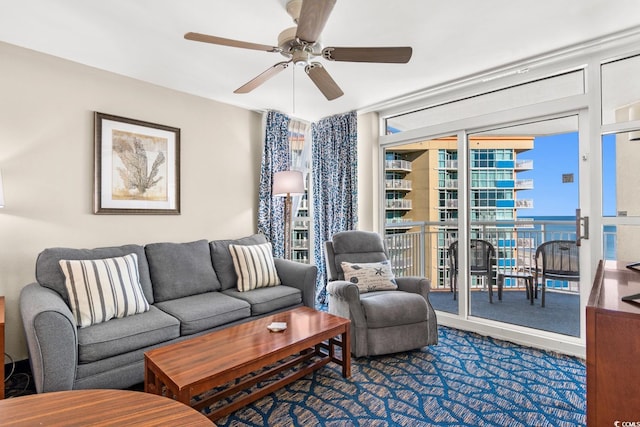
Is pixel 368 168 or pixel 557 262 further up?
pixel 368 168

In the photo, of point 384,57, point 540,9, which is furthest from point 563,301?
point 384,57

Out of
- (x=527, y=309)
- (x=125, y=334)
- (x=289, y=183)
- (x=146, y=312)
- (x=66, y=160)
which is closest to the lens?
(x=125, y=334)

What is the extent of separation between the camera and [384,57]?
6.20ft

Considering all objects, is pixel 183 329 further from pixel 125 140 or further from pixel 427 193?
pixel 427 193

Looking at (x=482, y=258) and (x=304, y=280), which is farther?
(x=482, y=258)

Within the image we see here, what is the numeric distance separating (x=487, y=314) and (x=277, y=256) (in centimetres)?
246

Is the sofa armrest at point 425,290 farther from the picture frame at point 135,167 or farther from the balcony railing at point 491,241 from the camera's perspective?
the picture frame at point 135,167

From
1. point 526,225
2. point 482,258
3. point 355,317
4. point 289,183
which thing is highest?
point 289,183

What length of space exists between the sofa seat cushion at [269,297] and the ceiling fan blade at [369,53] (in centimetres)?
206

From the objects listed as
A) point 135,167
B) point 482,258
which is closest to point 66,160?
point 135,167

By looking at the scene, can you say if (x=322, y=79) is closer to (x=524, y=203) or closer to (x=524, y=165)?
(x=524, y=165)

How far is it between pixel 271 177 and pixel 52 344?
265 centimetres

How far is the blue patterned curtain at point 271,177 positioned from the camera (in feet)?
12.8

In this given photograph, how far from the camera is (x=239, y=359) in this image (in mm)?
1762
